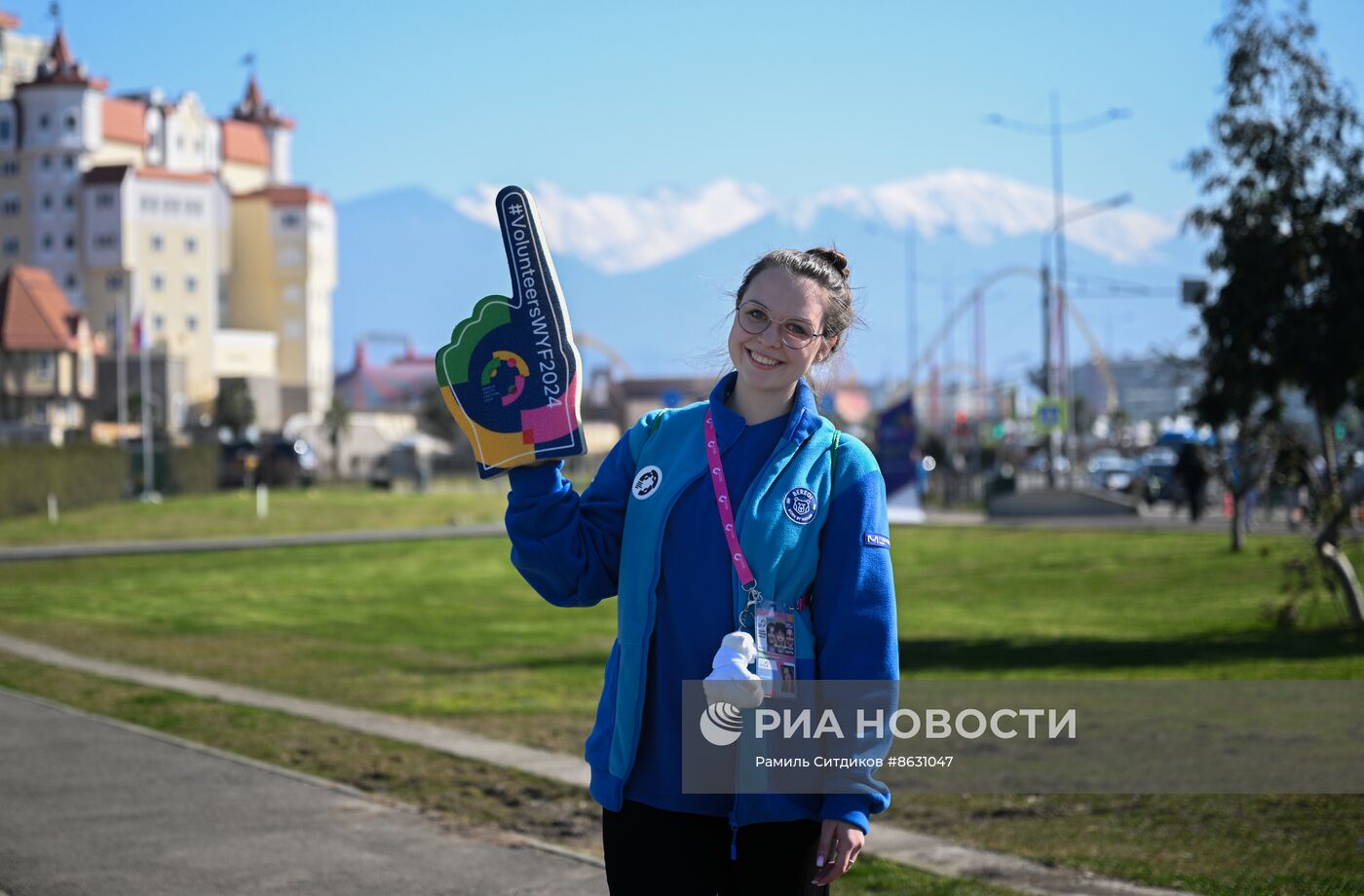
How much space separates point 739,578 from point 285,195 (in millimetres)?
134585

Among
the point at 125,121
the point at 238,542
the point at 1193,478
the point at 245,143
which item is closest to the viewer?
the point at 1193,478

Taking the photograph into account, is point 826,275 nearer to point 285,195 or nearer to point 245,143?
point 285,195

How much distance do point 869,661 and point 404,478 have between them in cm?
7662

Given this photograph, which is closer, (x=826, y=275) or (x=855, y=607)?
(x=855, y=607)

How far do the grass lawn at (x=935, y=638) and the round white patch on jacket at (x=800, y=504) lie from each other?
3755 mm

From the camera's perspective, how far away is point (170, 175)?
4820 inches

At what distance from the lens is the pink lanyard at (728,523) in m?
3.75

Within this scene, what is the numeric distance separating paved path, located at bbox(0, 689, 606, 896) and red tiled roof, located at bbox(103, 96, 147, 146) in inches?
4880

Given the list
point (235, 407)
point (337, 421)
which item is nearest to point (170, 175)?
point (235, 407)

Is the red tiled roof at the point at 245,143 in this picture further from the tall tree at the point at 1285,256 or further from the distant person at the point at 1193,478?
the tall tree at the point at 1285,256

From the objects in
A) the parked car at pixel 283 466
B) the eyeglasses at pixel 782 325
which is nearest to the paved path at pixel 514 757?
the eyeglasses at pixel 782 325

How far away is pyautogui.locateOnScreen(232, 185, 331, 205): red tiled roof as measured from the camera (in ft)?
437

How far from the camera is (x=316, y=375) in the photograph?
451ft

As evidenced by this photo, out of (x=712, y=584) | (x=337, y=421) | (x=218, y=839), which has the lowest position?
(x=218, y=839)
